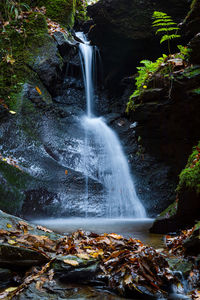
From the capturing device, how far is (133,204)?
7.31 metres

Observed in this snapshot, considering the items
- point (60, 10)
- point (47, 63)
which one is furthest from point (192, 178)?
point (60, 10)

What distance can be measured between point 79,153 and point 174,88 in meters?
3.83

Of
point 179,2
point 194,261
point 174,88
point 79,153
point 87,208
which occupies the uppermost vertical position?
point 179,2

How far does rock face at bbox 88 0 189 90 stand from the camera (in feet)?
29.6

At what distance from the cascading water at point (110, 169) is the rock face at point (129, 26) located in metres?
3.45

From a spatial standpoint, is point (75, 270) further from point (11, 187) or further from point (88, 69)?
point (88, 69)

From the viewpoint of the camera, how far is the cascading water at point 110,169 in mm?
7121

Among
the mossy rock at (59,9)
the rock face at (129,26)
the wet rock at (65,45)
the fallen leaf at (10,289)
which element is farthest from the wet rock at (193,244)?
the mossy rock at (59,9)

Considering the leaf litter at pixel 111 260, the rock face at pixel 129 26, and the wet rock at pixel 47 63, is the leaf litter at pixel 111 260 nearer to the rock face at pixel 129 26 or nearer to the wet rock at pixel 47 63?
the wet rock at pixel 47 63

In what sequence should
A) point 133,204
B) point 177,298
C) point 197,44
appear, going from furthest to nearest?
point 133,204, point 197,44, point 177,298

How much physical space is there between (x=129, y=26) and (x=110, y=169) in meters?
5.87

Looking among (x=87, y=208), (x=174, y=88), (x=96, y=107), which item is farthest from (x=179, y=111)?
(x=96, y=107)

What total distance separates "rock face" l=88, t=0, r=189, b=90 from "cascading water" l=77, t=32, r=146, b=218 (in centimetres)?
345

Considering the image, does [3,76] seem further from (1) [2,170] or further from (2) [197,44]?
(2) [197,44]
